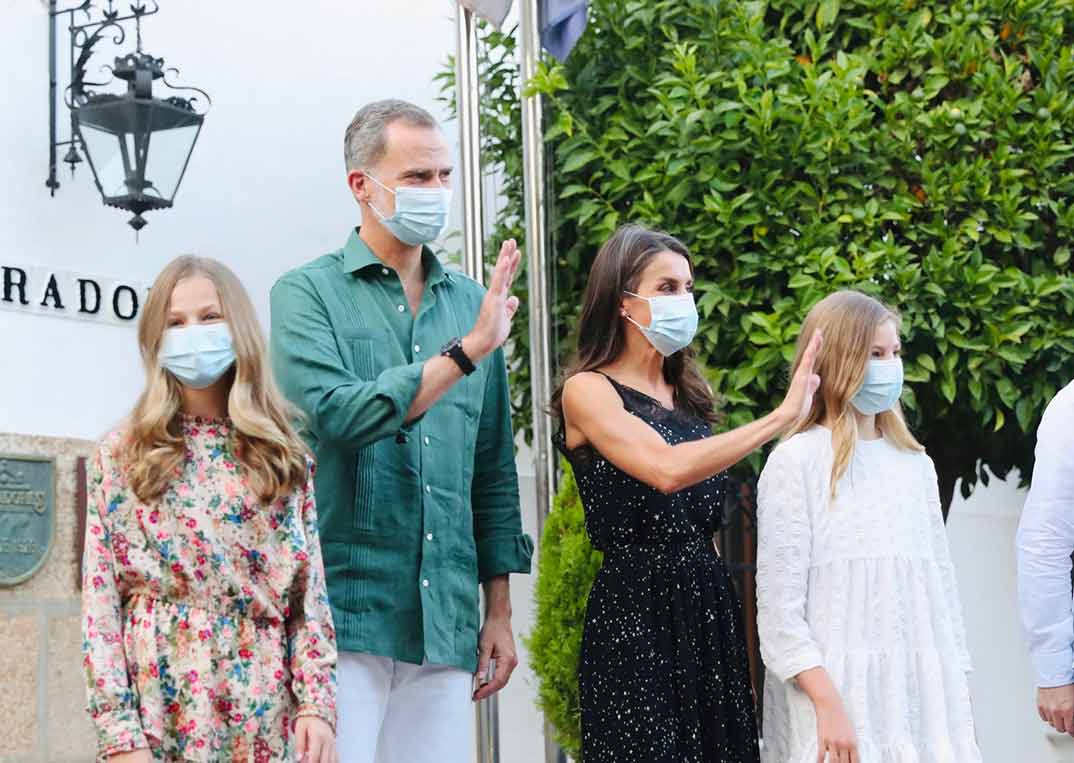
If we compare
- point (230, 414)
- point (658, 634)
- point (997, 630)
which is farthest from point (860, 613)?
point (997, 630)

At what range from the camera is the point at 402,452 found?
4.18 m

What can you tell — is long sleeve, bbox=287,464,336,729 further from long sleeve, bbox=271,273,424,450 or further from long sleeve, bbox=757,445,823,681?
long sleeve, bbox=757,445,823,681

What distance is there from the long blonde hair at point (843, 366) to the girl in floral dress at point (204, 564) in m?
1.41

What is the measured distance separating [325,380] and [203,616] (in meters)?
0.64

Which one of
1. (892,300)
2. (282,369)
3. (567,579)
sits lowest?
(567,579)

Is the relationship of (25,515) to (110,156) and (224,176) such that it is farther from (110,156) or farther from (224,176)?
(224,176)

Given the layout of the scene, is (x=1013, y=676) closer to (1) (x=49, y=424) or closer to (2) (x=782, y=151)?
(2) (x=782, y=151)

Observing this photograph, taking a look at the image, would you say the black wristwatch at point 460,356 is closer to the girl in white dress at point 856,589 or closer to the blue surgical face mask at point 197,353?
the blue surgical face mask at point 197,353

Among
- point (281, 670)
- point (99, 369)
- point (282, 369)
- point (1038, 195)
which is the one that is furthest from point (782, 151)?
point (281, 670)

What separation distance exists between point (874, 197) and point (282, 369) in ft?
10.3

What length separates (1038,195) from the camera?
21.5ft

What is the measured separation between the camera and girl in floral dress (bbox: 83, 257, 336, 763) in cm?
362

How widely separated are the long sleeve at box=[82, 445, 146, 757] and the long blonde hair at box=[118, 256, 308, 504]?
0.23 feet

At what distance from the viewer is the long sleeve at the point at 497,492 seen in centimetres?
443
